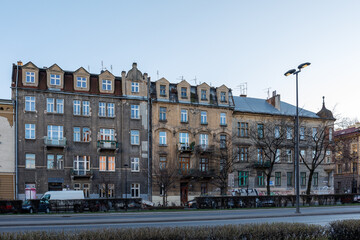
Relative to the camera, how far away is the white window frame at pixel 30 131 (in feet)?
156

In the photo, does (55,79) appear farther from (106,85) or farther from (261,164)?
(261,164)

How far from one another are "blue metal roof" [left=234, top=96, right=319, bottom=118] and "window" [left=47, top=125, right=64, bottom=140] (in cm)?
2432

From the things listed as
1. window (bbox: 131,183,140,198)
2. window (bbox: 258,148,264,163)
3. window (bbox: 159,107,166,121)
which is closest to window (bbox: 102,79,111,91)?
window (bbox: 159,107,166,121)

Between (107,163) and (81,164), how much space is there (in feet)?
10.3

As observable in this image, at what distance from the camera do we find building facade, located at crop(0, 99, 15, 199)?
Answer: 46.0 meters

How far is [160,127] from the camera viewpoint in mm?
53812

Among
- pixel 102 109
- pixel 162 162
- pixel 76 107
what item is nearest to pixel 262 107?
pixel 162 162

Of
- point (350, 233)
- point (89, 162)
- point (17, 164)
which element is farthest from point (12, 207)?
point (350, 233)

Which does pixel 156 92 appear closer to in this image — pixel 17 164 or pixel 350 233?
pixel 17 164

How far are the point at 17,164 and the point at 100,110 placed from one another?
37.5 feet

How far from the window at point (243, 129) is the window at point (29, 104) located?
28112 mm

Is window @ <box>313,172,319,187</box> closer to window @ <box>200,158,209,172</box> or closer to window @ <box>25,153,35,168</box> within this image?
window @ <box>200,158,209,172</box>

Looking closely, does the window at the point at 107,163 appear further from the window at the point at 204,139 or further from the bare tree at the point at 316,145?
the bare tree at the point at 316,145

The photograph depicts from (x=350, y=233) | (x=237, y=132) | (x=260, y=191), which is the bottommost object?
(x=260, y=191)
